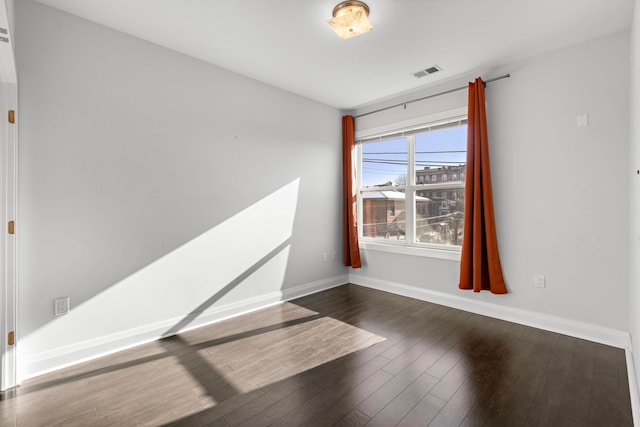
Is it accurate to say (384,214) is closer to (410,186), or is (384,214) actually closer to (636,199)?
(410,186)

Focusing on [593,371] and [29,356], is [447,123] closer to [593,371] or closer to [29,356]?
[593,371]

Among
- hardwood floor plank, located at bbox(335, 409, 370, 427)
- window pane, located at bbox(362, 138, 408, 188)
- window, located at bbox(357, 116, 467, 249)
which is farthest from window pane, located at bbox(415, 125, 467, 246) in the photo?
hardwood floor plank, located at bbox(335, 409, 370, 427)

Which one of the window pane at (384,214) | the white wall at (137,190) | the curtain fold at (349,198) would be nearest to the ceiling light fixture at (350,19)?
the white wall at (137,190)

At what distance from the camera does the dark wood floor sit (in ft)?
5.66

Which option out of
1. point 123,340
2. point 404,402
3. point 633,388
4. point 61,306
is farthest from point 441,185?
point 61,306

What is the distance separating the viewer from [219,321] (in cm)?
313

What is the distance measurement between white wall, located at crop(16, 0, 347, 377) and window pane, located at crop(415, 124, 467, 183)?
168 cm

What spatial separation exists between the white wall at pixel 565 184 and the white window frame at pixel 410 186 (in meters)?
0.48

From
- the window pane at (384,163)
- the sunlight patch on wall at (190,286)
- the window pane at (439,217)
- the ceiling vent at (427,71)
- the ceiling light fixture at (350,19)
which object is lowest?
the sunlight patch on wall at (190,286)

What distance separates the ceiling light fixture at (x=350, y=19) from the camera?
215cm

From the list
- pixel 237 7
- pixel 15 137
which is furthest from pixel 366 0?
pixel 15 137

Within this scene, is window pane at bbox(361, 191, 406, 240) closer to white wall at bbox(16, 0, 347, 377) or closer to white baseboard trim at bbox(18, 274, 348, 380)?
white wall at bbox(16, 0, 347, 377)

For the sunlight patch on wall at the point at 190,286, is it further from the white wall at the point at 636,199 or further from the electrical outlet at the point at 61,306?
the white wall at the point at 636,199

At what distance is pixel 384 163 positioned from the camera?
14.2ft
